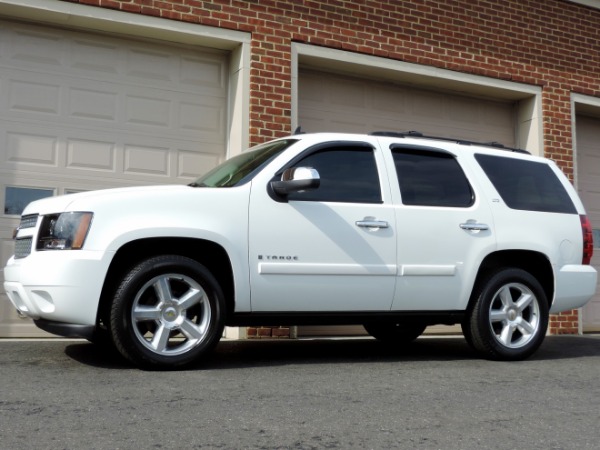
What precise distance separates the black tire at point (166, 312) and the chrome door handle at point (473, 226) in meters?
2.23

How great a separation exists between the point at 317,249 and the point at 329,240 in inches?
4.8

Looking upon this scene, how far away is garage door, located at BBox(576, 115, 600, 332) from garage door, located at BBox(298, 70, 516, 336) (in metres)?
1.28

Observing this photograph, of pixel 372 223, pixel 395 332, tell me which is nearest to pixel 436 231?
pixel 372 223

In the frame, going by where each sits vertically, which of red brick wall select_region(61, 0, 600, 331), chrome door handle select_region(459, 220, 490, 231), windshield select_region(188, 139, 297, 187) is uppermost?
red brick wall select_region(61, 0, 600, 331)

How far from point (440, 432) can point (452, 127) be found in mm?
7555

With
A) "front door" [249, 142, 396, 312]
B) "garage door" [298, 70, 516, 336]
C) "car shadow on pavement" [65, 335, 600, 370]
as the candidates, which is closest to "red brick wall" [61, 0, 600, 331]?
"garage door" [298, 70, 516, 336]

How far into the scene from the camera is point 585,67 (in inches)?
459

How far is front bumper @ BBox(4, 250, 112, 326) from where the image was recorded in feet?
16.5

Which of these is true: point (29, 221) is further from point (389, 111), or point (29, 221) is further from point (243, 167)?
point (389, 111)

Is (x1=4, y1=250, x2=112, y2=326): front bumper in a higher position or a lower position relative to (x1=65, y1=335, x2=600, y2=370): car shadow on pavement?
higher

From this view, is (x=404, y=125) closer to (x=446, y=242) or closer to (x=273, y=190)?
(x=446, y=242)

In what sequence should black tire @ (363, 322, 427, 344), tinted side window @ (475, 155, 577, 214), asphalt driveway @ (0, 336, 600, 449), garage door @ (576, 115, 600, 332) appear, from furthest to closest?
garage door @ (576, 115, 600, 332) < black tire @ (363, 322, 427, 344) < tinted side window @ (475, 155, 577, 214) < asphalt driveway @ (0, 336, 600, 449)

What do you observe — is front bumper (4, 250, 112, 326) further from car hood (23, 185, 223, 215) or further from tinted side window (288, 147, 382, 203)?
tinted side window (288, 147, 382, 203)

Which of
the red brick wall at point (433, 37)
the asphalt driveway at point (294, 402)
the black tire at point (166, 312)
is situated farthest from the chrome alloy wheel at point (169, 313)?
the red brick wall at point (433, 37)
